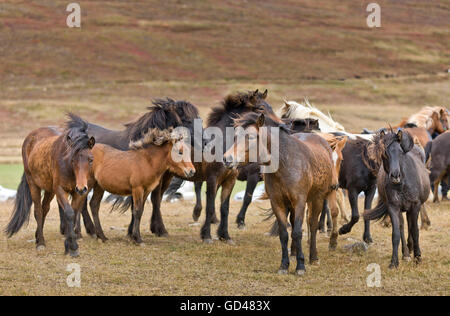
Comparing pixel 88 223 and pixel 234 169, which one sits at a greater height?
pixel 234 169

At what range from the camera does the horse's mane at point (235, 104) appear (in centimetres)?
984

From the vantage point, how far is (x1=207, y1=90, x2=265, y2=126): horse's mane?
9.84 meters

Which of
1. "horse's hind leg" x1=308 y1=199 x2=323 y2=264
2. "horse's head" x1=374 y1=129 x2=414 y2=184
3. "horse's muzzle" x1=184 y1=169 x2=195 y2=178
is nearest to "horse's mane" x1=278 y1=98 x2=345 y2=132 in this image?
"horse's muzzle" x1=184 y1=169 x2=195 y2=178

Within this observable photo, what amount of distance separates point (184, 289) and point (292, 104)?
20.0 feet

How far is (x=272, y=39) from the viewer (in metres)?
58.7

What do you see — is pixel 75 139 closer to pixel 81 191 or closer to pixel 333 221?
pixel 81 191

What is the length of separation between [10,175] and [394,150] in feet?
48.2

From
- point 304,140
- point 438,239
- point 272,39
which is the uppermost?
point 272,39

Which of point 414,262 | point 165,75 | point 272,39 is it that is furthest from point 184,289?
point 272,39

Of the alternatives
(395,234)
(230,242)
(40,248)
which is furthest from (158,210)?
(395,234)

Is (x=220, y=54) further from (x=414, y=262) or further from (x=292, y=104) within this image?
(x=414, y=262)

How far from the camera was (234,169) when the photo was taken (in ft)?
24.0

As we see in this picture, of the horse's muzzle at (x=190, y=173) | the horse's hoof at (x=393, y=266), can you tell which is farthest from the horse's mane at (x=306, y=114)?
the horse's hoof at (x=393, y=266)

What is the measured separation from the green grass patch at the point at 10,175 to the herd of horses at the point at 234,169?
734 cm
